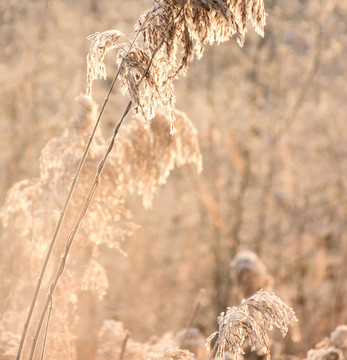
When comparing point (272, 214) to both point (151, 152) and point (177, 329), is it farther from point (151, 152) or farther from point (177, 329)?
point (151, 152)

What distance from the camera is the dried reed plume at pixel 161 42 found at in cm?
132

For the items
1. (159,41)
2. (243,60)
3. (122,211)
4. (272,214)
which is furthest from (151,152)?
(272,214)

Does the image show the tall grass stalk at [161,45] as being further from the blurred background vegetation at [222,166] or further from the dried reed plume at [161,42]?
the blurred background vegetation at [222,166]

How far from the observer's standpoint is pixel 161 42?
1314 millimetres

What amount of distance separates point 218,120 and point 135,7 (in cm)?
192

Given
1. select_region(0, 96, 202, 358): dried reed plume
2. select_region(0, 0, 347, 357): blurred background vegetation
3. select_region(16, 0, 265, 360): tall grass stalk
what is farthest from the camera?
select_region(0, 0, 347, 357): blurred background vegetation

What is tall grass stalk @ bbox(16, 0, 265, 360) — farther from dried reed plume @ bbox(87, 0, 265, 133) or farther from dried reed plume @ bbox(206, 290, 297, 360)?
dried reed plume @ bbox(206, 290, 297, 360)

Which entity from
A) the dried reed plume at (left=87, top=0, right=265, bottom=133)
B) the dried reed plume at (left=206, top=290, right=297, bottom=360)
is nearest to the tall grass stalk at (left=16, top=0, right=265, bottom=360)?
the dried reed plume at (left=87, top=0, right=265, bottom=133)

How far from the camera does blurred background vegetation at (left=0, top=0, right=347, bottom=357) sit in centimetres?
448

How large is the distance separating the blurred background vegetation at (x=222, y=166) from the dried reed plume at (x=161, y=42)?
254cm

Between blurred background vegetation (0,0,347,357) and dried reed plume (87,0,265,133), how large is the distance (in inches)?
99.9

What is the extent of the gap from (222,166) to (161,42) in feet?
18.8

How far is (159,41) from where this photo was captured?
1.33 m

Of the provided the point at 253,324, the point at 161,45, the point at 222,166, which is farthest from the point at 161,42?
the point at 222,166
